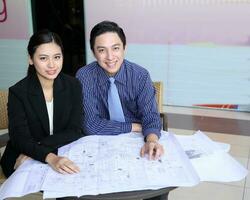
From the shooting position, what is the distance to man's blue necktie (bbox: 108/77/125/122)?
60.1 inches

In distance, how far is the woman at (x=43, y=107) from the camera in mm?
1314

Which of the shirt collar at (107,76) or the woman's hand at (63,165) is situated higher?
the shirt collar at (107,76)

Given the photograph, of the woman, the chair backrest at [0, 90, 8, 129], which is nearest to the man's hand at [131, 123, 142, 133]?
the woman

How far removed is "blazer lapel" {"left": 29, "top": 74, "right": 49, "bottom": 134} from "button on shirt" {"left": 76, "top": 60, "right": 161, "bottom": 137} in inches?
7.3

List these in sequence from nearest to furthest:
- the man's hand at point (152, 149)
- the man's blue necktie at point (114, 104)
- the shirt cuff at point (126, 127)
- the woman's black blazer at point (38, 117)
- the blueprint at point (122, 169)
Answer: the blueprint at point (122, 169) → the man's hand at point (152, 149) → the woman's black blazer at point (38, 117) → the shirt cuff at point (126, 127) → the man's blue necktie at point (114, 104)

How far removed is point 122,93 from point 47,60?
0.38 meters

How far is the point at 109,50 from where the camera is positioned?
143 centimetres

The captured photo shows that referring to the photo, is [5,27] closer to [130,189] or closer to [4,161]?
[4,161]

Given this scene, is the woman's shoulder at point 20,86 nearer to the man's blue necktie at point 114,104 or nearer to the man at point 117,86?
the man at point 117,86

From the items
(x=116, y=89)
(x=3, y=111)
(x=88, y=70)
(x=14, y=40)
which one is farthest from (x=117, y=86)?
(x=14, y=40)

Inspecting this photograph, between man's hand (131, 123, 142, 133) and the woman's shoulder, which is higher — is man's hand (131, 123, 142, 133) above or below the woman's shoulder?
below

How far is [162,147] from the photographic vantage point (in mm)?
1198

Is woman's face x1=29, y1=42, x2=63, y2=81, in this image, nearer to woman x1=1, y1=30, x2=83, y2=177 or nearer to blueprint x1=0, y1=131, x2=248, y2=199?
woman x1=1, y1=30, x2=83, y2=177

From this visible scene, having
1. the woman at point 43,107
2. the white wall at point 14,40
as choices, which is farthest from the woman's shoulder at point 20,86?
the white wall at point 14,40
